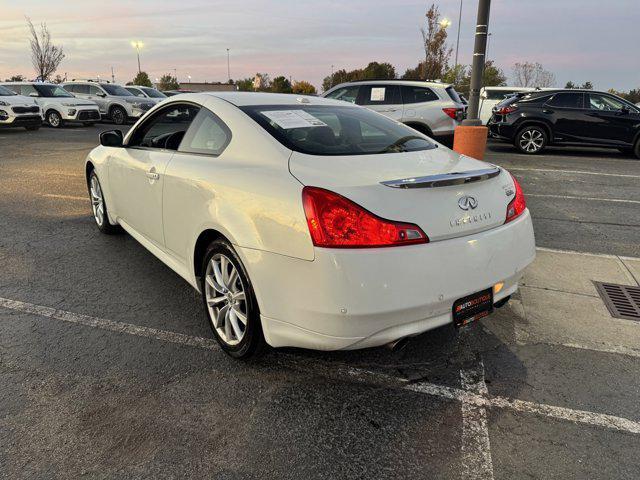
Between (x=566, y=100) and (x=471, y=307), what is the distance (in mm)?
11838

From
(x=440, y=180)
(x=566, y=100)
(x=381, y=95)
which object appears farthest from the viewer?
(x=566, y=100)

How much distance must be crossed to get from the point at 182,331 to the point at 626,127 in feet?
41.7

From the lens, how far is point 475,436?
2320 mm

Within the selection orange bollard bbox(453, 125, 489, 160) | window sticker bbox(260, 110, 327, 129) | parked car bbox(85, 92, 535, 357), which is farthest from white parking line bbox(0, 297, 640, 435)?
orange bollard bbox(453, 125, 489, 160)

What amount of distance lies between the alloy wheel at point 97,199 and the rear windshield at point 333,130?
277 centimetres

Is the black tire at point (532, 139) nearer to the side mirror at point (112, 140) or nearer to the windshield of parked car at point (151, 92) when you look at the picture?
the side mirror at point (112, 140)

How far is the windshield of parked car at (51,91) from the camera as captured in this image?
1978 cm

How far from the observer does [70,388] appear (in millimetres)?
2666

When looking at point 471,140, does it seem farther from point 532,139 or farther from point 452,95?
point 532,139

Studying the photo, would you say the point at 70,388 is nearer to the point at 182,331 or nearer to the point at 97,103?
the point at 182,331

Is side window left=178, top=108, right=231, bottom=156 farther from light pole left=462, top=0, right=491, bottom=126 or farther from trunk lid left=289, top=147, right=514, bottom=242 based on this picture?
light pole left=462, top=0, right=491, bottom=126

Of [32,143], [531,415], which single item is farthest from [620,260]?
[32,143]

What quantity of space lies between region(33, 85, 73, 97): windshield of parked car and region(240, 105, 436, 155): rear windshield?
2028cm

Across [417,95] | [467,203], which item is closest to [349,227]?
[467,203]
